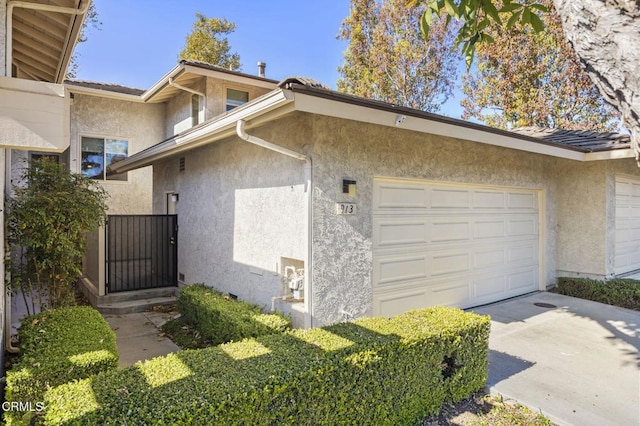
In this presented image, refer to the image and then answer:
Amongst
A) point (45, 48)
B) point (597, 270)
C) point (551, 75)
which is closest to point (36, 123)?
point (45, 48)

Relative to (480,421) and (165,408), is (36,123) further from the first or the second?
(480,421)

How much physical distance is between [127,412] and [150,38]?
18649mm

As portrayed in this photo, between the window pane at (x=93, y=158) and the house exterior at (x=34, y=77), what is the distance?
20.5ft

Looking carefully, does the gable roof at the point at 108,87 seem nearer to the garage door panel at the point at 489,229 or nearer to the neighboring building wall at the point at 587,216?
the garage door panel at the point at 489,229

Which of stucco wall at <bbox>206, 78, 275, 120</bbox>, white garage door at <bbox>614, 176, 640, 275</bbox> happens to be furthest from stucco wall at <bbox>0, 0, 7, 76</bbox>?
white garage door at <bbox>614, 176, 640, 275</bbox>

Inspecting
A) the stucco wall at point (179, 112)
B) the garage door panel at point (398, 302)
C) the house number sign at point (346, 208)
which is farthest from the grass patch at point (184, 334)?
the stucco wall at point (179, 112)

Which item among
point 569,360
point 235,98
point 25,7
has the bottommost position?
point 569,360

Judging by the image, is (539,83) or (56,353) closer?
(56,353)

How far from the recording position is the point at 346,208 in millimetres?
5613

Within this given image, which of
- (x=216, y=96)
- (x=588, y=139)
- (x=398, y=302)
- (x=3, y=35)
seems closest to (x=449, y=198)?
(x=398, y=302)

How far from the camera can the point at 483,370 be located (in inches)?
176

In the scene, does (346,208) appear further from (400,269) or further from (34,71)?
(34,71)

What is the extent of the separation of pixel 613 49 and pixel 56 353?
4.85 m

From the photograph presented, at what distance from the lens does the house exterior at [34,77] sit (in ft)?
7.88
